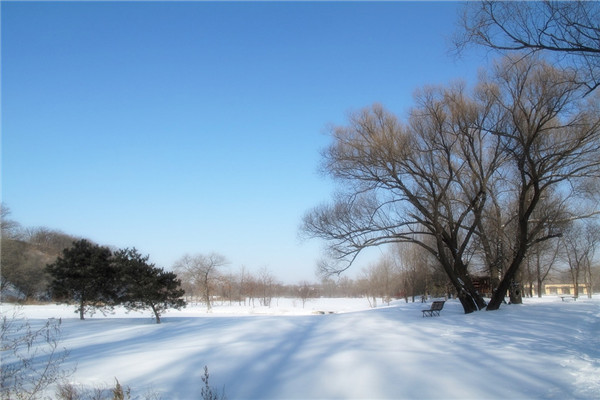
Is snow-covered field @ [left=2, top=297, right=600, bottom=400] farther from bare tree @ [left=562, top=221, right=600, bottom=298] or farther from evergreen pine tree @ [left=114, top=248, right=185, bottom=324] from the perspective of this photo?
bare tree @ [left=562, top=221, right=600, bottom=298]

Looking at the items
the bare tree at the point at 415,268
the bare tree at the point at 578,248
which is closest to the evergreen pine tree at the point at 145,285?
the bare tree at the point at 415,268

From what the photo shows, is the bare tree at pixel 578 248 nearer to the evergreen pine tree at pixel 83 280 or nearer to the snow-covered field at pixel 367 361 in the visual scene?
the snow-covered field at pixel 367 361

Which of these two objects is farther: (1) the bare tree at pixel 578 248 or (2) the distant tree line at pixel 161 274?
(1) the bare tree at pixel 578 248

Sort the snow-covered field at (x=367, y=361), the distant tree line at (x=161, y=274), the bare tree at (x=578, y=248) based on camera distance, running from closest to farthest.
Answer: the snow-covered field at (x=367, y=361) < the distant tree line at (x=161, y=274) < the bare tree at (x=578, y=248)

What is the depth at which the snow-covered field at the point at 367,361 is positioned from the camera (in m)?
6.64

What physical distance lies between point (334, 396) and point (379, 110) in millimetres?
13813

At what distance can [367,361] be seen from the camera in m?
8.38

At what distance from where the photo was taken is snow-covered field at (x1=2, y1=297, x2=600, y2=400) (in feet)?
21.8

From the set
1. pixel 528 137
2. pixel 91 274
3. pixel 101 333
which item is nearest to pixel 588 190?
Result: pixel 528 137

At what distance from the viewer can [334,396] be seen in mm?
6668

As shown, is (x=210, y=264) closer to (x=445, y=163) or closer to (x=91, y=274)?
(x=91, y=274)

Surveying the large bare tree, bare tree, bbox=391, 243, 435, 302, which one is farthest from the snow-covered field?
bare tree, bbox=391, 243, 435, 302

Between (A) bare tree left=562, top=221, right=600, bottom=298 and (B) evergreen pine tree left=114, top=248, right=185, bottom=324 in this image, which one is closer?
(B) evergreen pine tree left=114, top=248, right=185, bottom=324

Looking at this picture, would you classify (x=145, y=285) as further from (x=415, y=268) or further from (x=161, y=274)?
(x=415, y=268)
